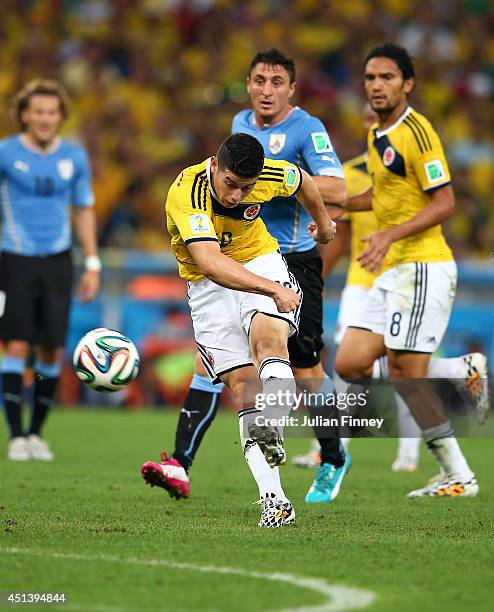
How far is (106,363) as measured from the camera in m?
6.16

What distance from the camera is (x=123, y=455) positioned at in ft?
31.8

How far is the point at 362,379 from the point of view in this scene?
805 centimetres

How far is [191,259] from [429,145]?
201 cm

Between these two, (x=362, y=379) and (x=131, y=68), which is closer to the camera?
(x=362, y=379)

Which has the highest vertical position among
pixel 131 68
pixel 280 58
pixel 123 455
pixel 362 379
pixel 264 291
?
pixel 131 68

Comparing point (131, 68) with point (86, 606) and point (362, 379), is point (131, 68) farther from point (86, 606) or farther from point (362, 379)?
point (86, 606)

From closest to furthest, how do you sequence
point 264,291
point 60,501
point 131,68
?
1. point 264,291
2. point 60,501
3. point 131,68

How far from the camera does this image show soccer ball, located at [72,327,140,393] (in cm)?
614

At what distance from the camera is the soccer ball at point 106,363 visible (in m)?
6.14

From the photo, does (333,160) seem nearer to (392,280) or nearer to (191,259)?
(392,280)

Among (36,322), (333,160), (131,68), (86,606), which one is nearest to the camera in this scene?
(86,606)

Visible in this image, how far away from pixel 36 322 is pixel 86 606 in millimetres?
6043

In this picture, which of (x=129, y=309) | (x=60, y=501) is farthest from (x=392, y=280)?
(x=129, y=309)

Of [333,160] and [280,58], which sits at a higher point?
[280,58]
